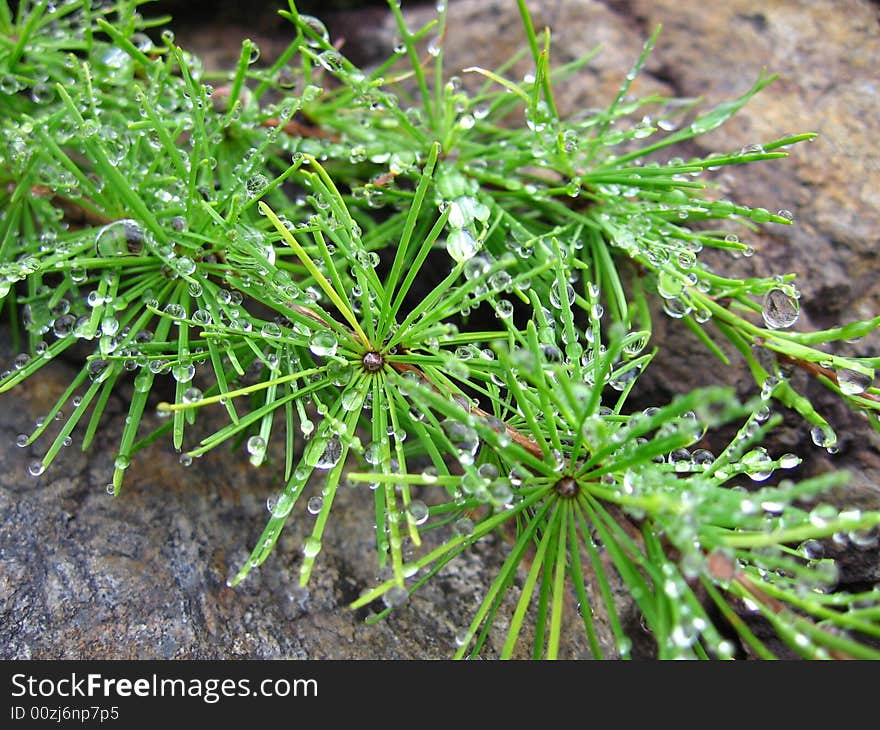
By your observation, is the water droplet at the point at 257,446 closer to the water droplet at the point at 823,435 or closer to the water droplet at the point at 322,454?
the water droplet at the point at 322,454

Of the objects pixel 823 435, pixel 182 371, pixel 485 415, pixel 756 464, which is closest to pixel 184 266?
pixel 182 371

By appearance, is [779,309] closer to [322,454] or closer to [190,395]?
[322,454]

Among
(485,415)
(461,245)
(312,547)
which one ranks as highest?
(461,245)

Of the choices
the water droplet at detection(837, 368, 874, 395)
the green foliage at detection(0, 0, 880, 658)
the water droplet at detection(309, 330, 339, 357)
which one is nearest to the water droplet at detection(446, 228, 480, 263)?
the green foliage at detection(0, 0, 880, 658)

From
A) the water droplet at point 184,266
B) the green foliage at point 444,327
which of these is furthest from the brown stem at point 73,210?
the water droplet at point 184,266
